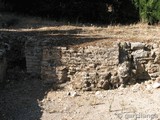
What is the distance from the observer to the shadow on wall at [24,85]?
938 cm

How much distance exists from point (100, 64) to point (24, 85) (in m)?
1.68

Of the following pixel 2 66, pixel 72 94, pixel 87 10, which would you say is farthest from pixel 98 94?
pixel 87 10

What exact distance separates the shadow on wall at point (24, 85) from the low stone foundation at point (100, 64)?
1.27 ft

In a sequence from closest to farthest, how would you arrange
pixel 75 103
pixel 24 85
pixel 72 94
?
pixel 75 103 → pixel 72 94 → pixel 24 85

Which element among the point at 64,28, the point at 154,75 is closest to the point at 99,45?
the point at 154,75

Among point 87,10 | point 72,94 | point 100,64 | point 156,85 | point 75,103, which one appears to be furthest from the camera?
point 87,10

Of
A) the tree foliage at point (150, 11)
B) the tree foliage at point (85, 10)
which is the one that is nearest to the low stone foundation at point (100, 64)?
the tree foliage at point (150, 11)

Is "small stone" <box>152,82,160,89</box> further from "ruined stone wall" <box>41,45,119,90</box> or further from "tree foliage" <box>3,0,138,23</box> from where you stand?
"tree foliage" <box>3,0,138,23</box>

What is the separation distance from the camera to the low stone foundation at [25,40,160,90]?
34.0 ft

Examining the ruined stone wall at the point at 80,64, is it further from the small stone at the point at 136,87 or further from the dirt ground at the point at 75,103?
the small stone at the point at 136,87

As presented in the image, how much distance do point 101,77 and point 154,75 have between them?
116 centimetres

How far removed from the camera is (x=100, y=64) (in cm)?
1040

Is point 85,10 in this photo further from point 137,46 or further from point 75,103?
point 75,103

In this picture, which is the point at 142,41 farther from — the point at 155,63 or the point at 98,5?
the point at 98,5
